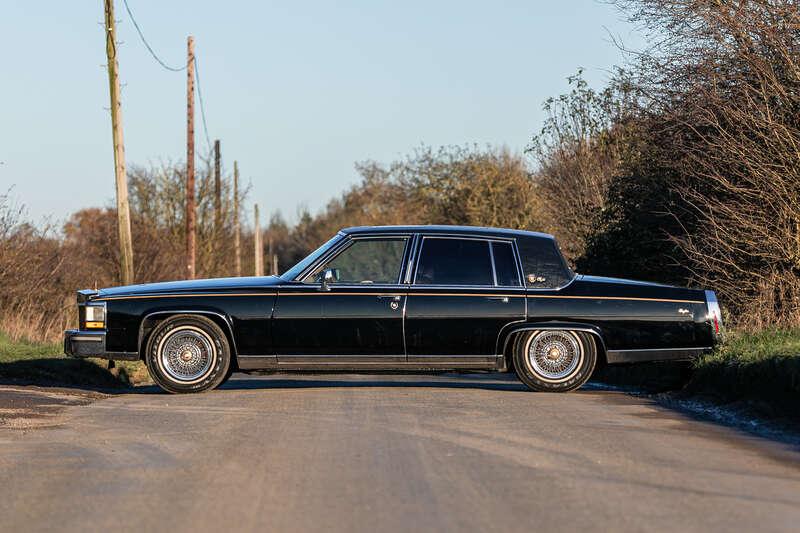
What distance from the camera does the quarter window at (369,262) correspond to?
13.3 meters

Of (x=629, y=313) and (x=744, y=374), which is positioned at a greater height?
(x=629, y=313)

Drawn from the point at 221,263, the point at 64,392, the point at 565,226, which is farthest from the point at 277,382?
the point at 221,263

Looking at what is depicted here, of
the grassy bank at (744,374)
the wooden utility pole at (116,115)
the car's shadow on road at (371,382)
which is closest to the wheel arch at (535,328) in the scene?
the car's shadow on road at (371,382)

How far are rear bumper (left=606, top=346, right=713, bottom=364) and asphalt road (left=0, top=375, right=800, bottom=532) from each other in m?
1.17

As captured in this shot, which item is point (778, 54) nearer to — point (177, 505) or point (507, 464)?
point (507, 464)

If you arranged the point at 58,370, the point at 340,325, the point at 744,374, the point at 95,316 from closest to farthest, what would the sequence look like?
the point at 744,374 → the point at 340,325 → the point at 95,316 → the point at 58,370

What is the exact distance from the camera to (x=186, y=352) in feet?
43.7

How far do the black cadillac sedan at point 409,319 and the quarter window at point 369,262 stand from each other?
0.01 meters

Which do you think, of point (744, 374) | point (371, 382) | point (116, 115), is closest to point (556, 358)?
point (744, 374)

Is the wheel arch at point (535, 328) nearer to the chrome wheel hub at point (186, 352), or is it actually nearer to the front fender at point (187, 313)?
the front fender at point (187, 313)

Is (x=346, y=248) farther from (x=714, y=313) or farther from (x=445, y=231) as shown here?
(x=714, y=313)

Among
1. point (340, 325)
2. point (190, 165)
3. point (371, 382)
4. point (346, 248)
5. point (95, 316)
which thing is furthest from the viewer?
point (190, 165)

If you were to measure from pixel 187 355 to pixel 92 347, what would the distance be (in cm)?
100

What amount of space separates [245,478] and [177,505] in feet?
2.82
